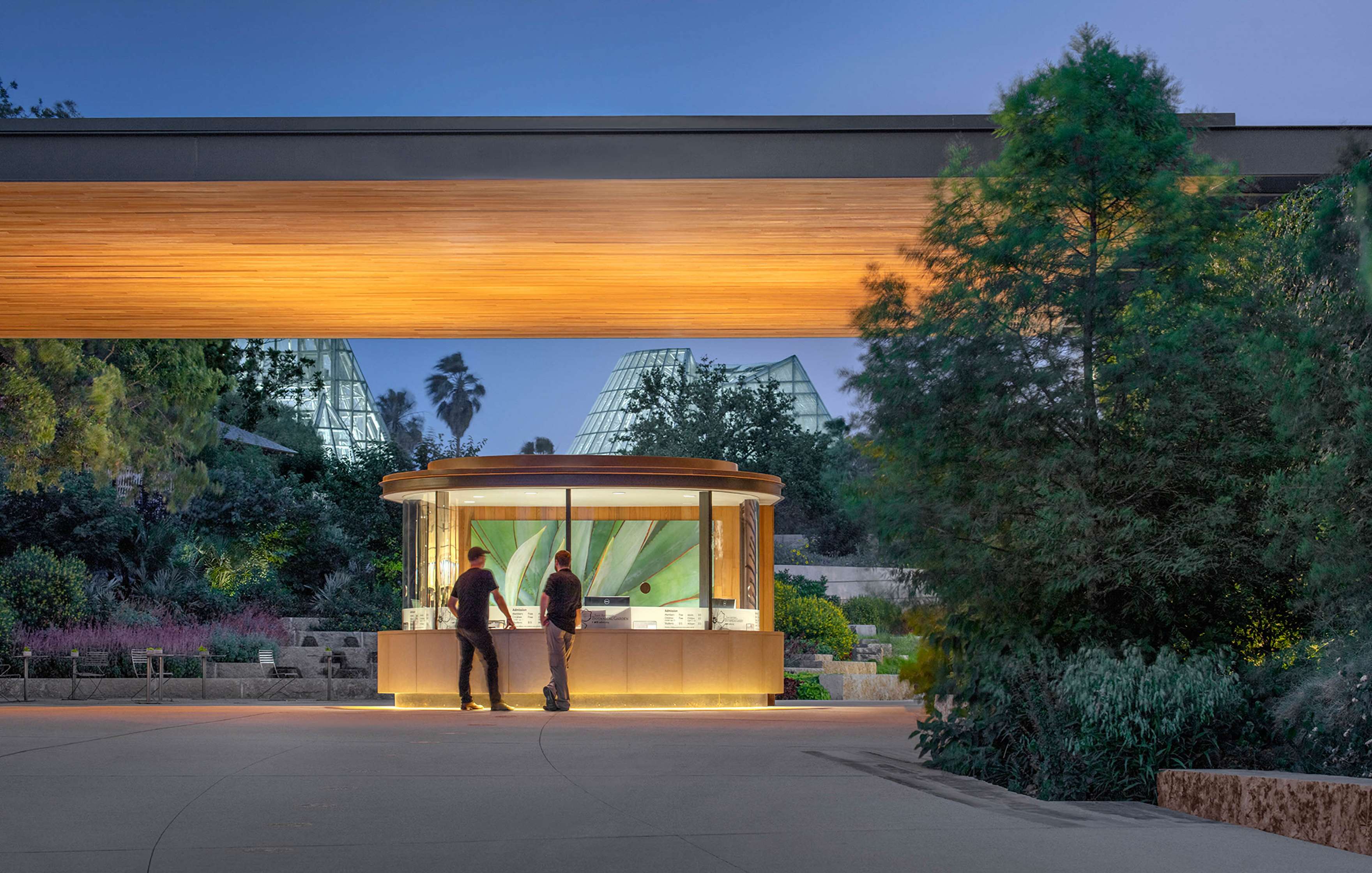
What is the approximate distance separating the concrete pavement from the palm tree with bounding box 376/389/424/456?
8299 centimetres

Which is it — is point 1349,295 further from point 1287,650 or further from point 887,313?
point 887,313

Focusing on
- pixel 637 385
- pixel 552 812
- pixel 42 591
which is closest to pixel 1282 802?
pixel 552 812

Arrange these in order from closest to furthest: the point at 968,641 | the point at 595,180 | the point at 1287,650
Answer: the point at 1287,650, the point at 968,641, the point at 595,180

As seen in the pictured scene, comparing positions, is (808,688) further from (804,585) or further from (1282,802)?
(1282,802)

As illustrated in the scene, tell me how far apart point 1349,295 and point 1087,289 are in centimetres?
165

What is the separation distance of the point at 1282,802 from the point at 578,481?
10.0 m

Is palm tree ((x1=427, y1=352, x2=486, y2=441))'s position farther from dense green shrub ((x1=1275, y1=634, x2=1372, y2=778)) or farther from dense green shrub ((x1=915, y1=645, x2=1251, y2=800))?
dense green shrub ((x1=1275, y1=634, x2=1372, y2=778))

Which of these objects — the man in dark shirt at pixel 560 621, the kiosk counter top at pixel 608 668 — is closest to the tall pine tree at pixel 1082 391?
the man in dark shirt at pixel 560 621

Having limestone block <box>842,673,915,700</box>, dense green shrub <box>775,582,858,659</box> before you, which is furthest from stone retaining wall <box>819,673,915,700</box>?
dense green shrub <box>775,582,858,659</box>

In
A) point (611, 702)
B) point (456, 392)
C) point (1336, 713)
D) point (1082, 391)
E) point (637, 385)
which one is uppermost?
point (456, 392)

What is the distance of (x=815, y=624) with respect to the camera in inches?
934

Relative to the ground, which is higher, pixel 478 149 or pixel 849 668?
pixel 478 149

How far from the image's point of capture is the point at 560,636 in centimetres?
1368

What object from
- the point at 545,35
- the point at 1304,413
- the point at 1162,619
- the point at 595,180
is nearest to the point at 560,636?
the point at 595,180
